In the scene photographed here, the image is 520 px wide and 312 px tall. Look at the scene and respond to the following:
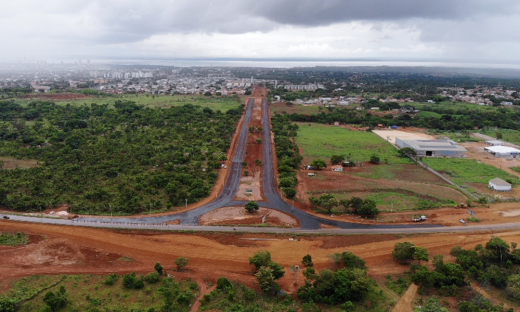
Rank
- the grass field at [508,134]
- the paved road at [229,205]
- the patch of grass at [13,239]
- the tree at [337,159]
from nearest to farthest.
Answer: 1. the patch of grass at [13,239]
2. the paved road at [229,205]
3. the tree at [337,159]
4. the grass field at [508,134]

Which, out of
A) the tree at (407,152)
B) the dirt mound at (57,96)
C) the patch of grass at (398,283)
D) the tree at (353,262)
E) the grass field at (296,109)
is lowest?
the patch of grass at (398,283)

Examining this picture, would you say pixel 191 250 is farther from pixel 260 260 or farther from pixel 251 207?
pixel 251 207

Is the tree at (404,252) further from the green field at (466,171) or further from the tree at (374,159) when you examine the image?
the tree at (374,159)

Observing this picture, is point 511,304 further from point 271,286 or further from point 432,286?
point 271,286

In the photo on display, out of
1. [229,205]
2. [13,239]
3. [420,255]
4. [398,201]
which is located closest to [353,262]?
[420,255]

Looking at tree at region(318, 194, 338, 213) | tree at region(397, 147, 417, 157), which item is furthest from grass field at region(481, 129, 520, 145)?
tree at region(318, 194, 338, 213)

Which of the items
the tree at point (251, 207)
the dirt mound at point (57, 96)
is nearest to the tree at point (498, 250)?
the tree at point (251, 207)
